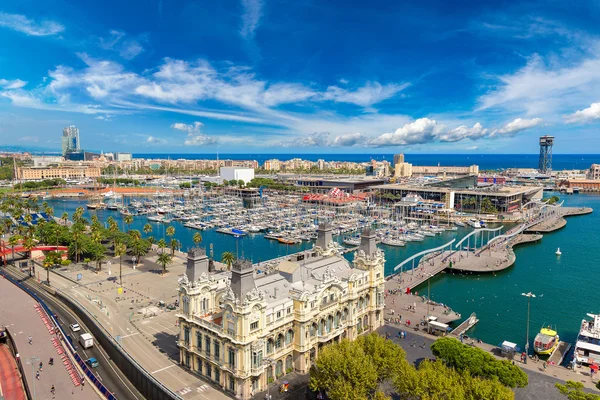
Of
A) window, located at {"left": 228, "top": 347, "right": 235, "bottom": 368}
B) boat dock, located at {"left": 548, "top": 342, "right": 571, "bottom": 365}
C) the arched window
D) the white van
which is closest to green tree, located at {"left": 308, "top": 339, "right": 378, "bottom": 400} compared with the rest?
window, located at {"left": 228, "top": 347, "right": 235, "bottom": 368}

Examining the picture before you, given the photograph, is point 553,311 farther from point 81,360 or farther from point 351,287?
point 81,360

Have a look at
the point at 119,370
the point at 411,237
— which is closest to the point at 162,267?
the point at 119,370

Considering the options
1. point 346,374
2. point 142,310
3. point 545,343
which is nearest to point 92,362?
point 142,310

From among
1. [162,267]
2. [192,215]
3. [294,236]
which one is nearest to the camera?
[162,267]

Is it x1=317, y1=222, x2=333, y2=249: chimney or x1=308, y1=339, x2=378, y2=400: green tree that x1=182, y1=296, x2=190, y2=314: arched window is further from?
x1=317, y1=222, x2=333, y2=249: chimney

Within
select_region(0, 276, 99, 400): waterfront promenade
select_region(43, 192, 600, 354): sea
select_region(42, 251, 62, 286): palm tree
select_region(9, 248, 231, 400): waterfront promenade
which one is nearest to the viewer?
select_region(0, 276, 99, 400): waterfront promenade

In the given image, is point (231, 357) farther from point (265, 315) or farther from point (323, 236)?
point (323, 236)
